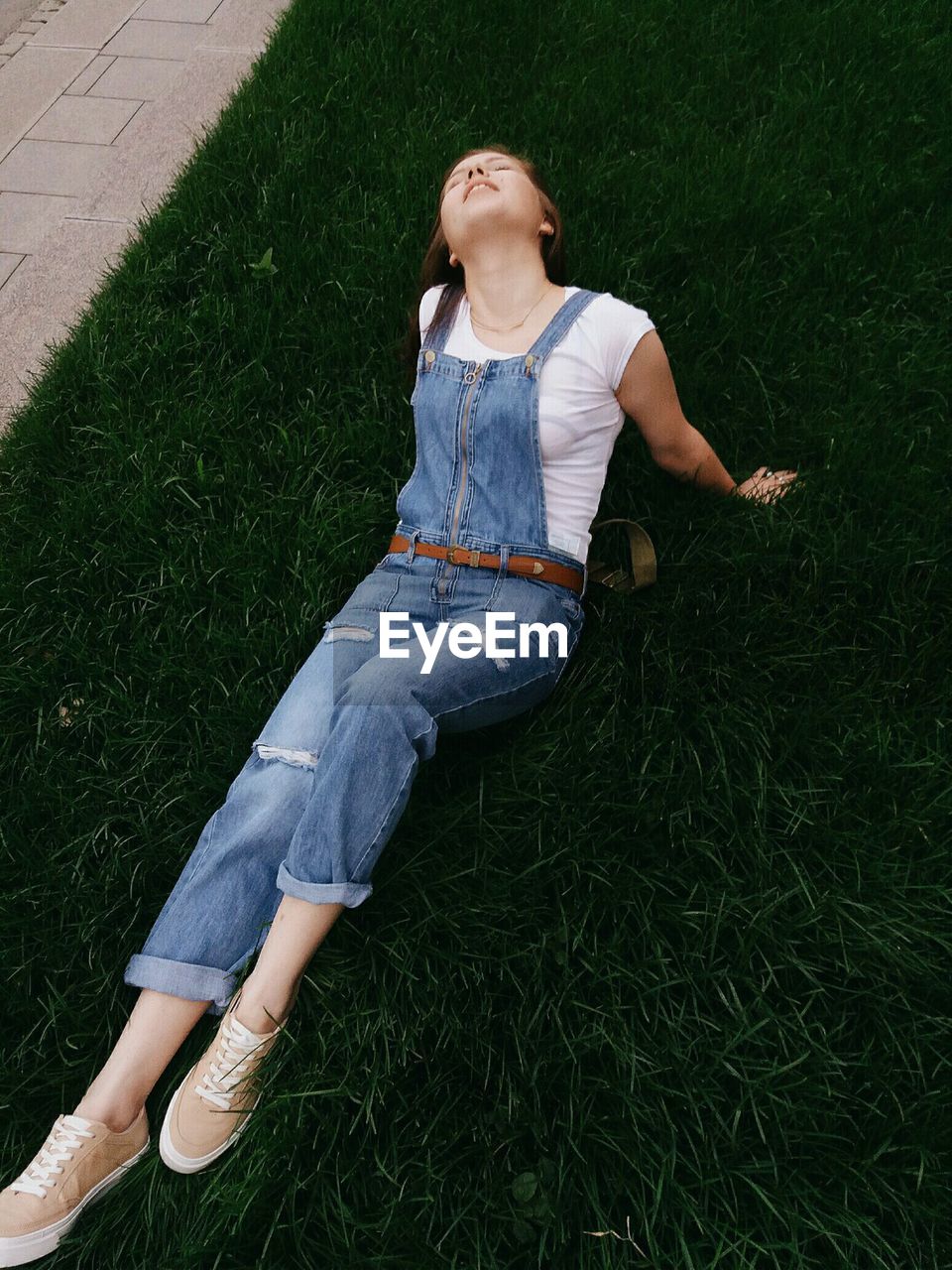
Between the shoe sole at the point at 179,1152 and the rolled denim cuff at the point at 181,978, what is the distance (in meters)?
0.19

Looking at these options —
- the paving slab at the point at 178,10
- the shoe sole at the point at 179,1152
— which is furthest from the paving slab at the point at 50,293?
the shoe sole at the point at 179,1152

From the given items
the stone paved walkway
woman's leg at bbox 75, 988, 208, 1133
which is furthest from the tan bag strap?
the stone paved walkway

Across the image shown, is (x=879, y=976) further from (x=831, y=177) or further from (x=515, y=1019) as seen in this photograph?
(x=831, y=177)

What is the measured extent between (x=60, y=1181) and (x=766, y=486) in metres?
2.40

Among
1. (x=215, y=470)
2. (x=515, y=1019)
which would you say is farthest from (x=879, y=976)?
(x=215, y=470)

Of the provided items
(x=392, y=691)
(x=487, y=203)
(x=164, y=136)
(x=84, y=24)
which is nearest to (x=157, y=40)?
(x=84, y=24)

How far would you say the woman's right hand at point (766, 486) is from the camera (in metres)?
2.64

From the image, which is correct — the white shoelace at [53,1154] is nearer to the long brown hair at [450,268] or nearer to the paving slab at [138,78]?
the long brown hair at [450,268]

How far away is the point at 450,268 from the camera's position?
2.68m

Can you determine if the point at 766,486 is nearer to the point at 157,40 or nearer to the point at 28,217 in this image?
the point at 28,217

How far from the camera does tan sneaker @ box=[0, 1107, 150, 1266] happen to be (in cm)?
171

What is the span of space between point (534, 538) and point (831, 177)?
2.37 metres

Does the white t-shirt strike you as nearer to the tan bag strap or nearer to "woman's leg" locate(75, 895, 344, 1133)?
the tan bag strap

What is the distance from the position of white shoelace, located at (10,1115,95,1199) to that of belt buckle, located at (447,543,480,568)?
143 centimetres
